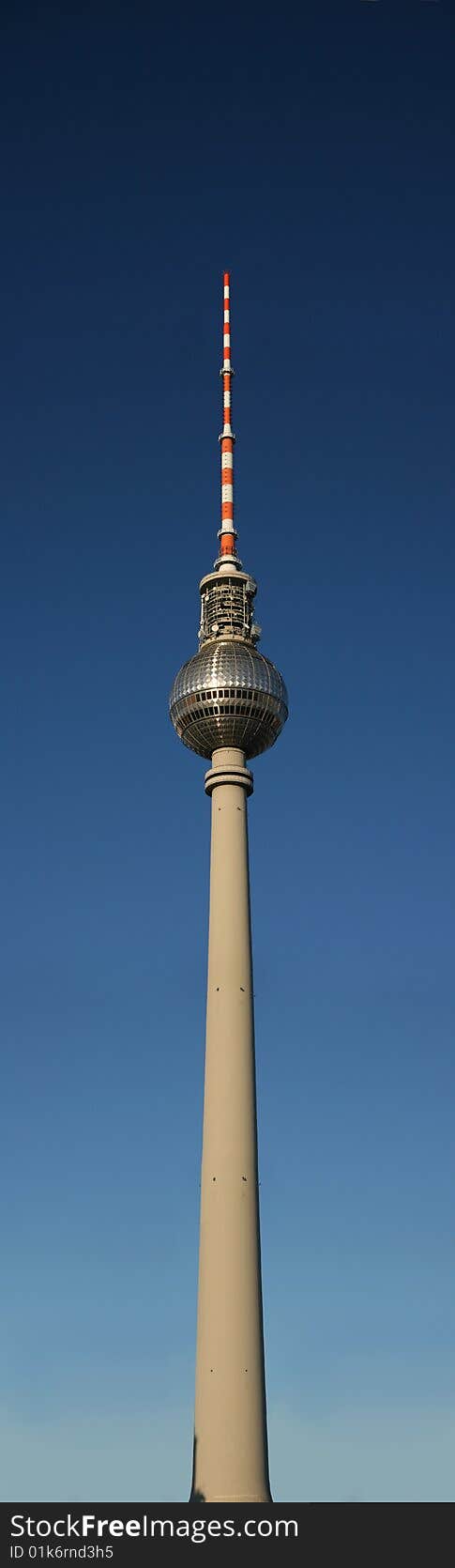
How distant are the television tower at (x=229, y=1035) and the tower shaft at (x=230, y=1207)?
64mm

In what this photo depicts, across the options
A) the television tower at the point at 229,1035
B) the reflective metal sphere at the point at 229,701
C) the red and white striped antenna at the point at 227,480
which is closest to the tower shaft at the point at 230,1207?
the television tower at the point at 229,1035

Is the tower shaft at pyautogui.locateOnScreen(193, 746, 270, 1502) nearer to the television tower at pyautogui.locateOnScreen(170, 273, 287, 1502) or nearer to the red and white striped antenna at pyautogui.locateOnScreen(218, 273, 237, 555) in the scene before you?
the television tower at pyautogui.locateOnScreen(170, 273, 287, 1502)

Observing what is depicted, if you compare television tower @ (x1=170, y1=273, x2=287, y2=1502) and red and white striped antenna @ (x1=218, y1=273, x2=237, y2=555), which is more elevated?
red and white striped antenna @ (x1=218, y1=273, x2=237, y2=555)

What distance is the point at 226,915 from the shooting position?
84938 mm

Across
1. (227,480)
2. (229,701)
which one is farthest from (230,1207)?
(227,480)

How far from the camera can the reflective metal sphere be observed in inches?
3568

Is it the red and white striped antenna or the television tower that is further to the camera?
the red and white striped antenna

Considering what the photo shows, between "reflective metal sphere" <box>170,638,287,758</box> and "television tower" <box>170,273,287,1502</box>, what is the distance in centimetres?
8

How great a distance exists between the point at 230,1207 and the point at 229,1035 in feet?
30.3

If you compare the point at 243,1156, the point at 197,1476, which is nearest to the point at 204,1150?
the point at 243,1156

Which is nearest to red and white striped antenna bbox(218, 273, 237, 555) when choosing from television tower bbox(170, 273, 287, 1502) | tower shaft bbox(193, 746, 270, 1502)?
television tower bbox(170, 273, 287, 1502)

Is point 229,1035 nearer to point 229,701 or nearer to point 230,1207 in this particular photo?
point 230,1207

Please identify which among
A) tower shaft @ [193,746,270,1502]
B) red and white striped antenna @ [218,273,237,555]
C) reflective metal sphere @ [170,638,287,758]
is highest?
red and white striped antenna @ [218,273,237,555]
